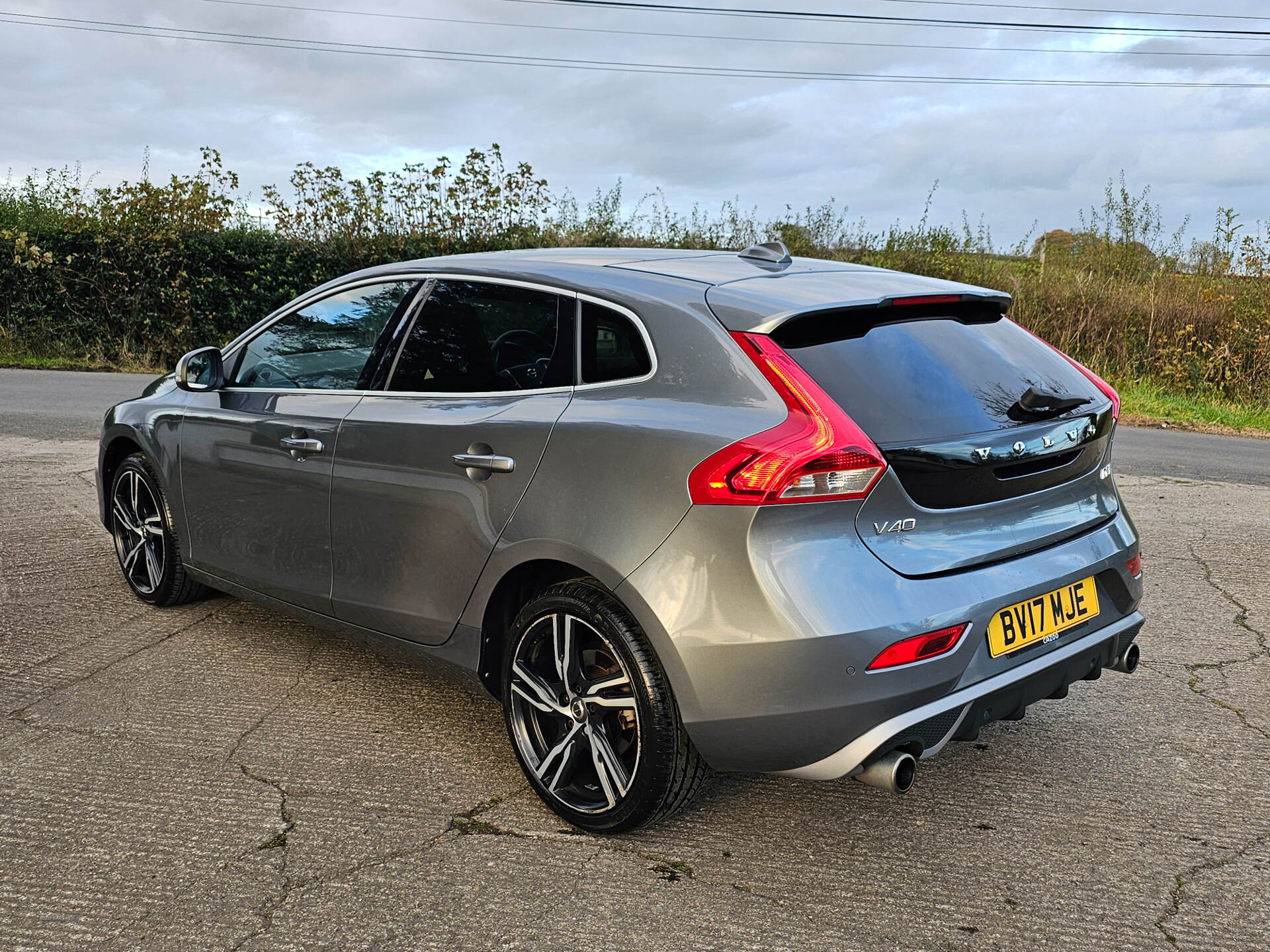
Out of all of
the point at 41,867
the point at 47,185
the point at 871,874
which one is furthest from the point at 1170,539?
the point at 47,185

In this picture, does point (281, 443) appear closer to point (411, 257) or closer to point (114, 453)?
point (114, 453)

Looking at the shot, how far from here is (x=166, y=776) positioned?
332cm

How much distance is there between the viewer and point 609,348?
304 centimetres

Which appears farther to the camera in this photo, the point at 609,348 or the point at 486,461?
the point at 486,461

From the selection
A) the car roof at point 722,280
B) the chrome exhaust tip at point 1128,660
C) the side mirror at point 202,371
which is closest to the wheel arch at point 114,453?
the side mirror at point 202,371

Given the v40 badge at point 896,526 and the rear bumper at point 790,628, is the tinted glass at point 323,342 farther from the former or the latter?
the v40 badge at point 896,526

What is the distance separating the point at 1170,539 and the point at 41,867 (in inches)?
244

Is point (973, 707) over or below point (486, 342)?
below

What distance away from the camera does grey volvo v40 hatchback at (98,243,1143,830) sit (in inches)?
102

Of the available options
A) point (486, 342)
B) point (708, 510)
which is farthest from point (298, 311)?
point (708, 510)

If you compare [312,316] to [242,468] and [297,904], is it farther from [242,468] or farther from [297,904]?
[297,904]

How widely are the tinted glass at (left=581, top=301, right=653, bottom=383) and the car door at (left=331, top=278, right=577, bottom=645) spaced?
6 centimetres

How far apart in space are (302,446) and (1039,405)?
2.46 meters

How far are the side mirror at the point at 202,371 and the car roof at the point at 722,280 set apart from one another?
1.08 metres
